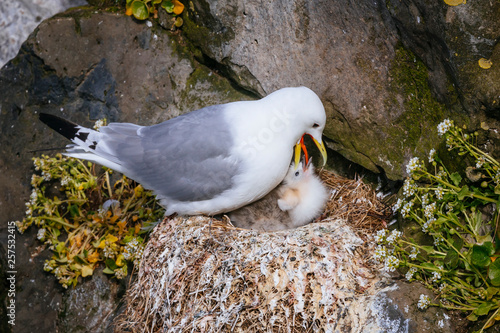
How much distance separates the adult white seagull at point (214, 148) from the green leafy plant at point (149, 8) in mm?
1191

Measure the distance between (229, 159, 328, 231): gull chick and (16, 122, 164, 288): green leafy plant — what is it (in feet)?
2.51

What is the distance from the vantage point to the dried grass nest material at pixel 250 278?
2686 mm

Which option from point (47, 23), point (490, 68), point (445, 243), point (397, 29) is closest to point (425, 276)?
point (445, 243)

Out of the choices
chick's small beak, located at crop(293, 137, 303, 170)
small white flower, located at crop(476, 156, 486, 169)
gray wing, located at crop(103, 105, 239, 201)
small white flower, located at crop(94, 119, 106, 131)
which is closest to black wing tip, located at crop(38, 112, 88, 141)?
gray wing, located at crop(103, 105, 239, 201)

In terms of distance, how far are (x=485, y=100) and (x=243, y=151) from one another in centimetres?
142

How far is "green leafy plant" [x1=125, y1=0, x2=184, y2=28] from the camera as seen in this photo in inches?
157

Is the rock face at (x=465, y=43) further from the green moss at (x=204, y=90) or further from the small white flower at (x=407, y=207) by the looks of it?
the green moss at (x=204, y=90)

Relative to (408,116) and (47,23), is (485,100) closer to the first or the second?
(408,116)

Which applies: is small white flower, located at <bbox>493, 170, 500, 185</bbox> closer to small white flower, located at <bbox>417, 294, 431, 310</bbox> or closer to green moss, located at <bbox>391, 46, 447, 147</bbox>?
green moss, located at <bbox>391, 46, 447, 147</bbox>

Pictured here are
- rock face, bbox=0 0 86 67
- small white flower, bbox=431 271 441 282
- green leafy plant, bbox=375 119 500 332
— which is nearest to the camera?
green leafy plant, bbox=375 119 500 332

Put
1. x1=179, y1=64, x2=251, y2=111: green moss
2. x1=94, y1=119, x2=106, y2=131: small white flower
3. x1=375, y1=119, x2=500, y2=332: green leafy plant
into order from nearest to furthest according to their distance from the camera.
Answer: x1=375, y1=119, x2=500, y2=332: green leafy plant < x1=94, y1=119, x2=106, y2=131: small white flower < x1=179, y1=64, x2=251, y2=111: green moss

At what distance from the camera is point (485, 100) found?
2611 millimetres

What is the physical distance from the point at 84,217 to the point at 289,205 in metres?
1.63

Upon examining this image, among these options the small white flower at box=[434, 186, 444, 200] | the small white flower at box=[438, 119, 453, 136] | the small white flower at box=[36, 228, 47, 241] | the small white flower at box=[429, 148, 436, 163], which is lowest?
the small white flower at box=[36, 228, 47, 241]
